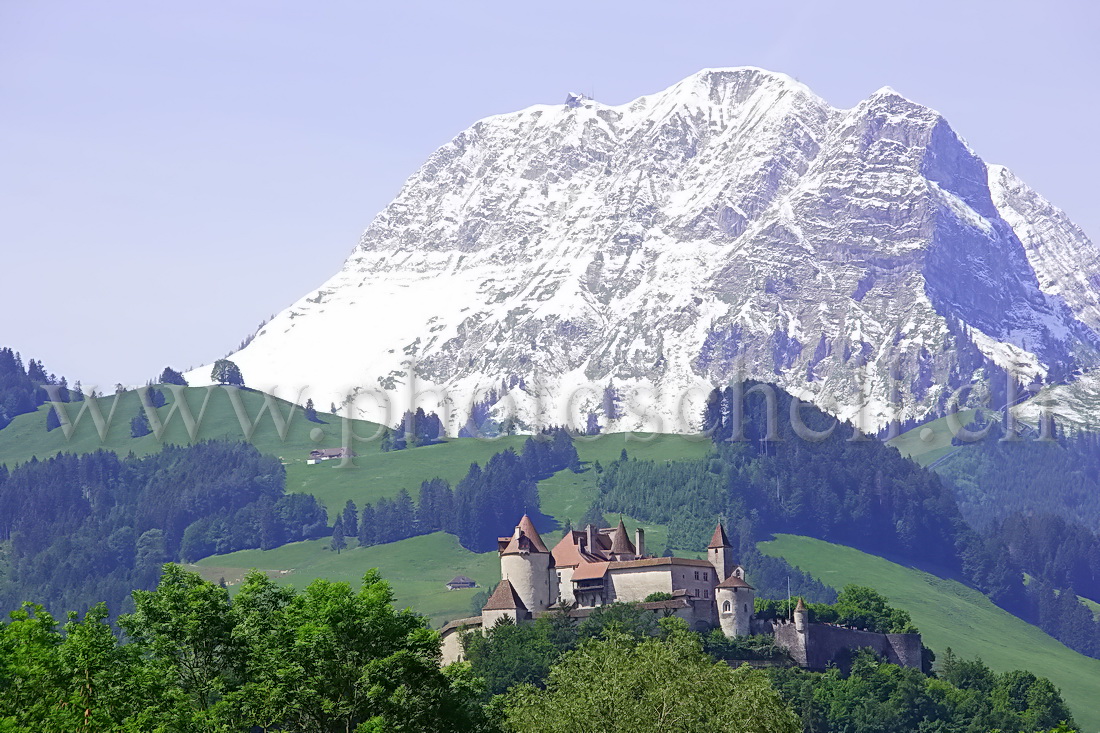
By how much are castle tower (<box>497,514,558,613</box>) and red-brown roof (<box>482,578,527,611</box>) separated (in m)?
0.76

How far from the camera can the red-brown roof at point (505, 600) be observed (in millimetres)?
145625

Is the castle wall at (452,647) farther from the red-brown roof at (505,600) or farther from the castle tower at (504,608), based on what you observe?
the red-brown roof at (505,600)

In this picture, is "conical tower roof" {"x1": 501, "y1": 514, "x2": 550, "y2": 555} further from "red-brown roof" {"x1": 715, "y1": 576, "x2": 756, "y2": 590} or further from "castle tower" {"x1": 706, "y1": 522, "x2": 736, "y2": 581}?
"red-brown roof" {"x1": 715, "y1": 576, "x2": 756, "y2": 590}

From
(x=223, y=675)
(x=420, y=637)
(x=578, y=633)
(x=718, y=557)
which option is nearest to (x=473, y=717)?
(x=420, y=637)

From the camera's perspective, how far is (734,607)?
5694 inches

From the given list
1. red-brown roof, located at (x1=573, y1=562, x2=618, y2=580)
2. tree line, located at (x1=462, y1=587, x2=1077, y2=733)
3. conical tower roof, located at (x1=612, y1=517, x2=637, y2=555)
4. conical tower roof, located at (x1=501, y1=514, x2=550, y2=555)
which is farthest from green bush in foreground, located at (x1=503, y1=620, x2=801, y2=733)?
conical tower roof, located at (x1=612, y1=517, x2=637, y2=555)

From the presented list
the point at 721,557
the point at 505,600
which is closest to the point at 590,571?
the point at 505,600

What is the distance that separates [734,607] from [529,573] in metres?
18.3

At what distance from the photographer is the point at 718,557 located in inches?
6053

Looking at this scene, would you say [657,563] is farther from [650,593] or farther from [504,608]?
[504,608]

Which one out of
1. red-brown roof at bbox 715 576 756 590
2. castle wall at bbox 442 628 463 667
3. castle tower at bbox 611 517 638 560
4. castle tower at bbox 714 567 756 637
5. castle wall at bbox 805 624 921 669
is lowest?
castle wall at bbox 805 624 921 669

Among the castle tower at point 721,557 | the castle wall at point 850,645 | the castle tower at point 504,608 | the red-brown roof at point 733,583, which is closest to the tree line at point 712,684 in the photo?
the castle wall at point 850,645

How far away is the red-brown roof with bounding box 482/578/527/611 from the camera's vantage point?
14562 cm

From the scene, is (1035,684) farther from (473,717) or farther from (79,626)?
(79,626)
